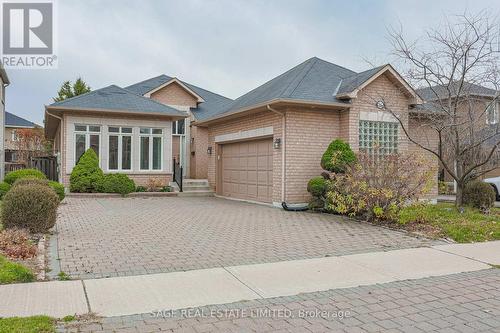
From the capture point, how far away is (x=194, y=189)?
1997 centimetres

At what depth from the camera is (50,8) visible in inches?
576

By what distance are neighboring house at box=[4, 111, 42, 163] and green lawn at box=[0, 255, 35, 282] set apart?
111ft

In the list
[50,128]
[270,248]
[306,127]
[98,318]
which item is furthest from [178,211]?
[50,128]

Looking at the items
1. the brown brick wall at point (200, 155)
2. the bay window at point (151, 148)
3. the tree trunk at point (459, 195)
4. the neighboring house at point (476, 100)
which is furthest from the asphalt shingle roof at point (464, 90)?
the brown brick wall at point (200, 155)

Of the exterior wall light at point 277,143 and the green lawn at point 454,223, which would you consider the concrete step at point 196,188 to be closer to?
the exterior wall light at point 277,143

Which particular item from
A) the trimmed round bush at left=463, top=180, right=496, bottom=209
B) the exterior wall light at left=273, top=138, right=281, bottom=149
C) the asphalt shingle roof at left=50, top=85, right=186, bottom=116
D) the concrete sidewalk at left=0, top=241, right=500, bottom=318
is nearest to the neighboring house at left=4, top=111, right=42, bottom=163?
the asphalt shingle roof at left=50, top=85, right=186, bottom=116

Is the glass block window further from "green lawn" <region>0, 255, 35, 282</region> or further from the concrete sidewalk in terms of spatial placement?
"green lawn" <region>0, 255, 35, 282</region>

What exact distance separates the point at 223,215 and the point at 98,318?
8.16m

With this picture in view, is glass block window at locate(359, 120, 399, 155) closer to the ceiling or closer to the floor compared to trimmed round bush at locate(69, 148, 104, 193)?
closer to the ceiling

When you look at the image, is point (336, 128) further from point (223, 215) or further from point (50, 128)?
point (50, 128)

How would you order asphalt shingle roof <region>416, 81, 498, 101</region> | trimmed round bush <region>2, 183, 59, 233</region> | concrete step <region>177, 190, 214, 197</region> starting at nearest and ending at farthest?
trimmed round bush <region>2, 183, 59, 233</region> < asphalt shingle roof <region>416, 81, 498, 101</region> < concrete step <region>177, 190, 214, 197</region>

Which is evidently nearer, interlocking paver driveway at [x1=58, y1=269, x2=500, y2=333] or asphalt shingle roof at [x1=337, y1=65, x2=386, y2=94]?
interlocking paver driveway at [x1=58, y1=269, x2=500, y2=333]

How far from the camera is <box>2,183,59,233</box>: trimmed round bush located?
330 inches

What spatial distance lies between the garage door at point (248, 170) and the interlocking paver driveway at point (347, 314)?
10092 mm
